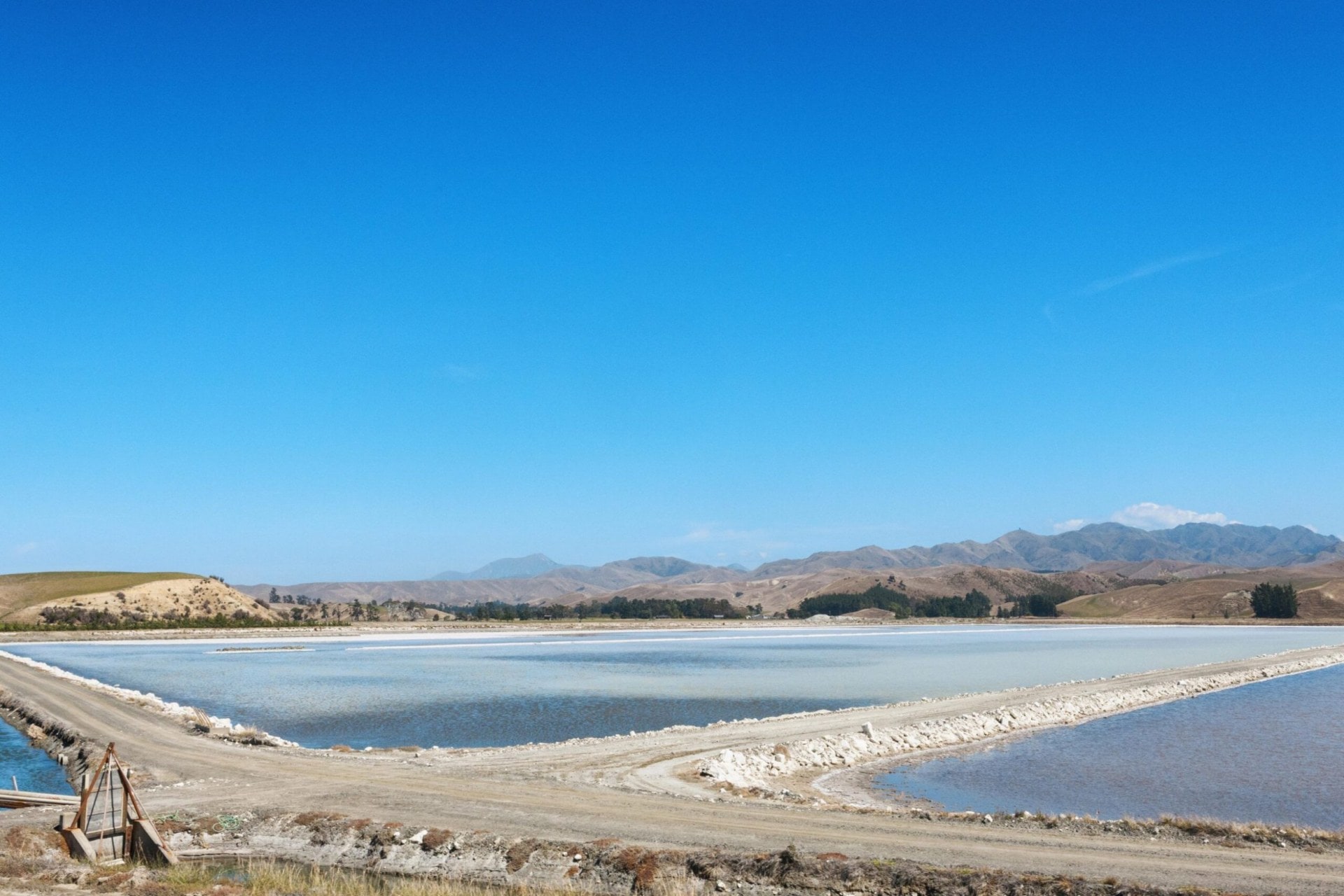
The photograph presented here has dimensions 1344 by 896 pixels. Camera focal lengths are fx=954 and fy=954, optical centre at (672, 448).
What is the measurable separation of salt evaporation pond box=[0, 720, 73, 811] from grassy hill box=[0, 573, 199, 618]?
95272mm

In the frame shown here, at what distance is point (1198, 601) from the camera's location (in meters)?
148

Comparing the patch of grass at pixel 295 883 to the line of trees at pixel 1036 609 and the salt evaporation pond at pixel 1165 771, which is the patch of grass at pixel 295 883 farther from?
the line of trees at pixel 1036 609

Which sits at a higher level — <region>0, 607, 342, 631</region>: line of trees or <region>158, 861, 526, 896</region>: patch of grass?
<region>158, 861, 526, 896</region>: patch of grass

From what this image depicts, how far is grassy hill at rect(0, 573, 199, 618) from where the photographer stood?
112250mm

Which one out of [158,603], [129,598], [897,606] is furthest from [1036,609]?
[129,598]

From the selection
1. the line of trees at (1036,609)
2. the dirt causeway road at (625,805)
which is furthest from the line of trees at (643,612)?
the dirt causeway road at (625,805)

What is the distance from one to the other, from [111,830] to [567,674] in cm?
3598

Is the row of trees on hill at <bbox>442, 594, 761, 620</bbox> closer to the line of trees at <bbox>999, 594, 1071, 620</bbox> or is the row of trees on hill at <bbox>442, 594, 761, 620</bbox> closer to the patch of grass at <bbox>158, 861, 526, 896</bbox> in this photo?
the line of trees at <bbox>999, 594, 1071, 620</bbox>

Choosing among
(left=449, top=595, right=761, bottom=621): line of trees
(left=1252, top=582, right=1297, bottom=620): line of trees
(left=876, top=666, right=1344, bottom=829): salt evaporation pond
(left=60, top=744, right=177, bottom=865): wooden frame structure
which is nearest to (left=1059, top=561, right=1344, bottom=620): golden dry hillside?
(left=1252, top=582, right=1297, bottom=620): line of trees

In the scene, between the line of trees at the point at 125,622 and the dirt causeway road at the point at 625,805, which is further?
the line of trees at the point at 125,622

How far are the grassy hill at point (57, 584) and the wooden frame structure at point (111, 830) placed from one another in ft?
368

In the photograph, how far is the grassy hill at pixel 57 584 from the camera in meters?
112

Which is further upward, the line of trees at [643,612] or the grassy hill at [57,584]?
the grassy hill at [57,584]

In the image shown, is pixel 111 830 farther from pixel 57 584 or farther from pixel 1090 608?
pixel 1090 608
